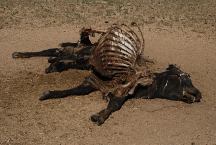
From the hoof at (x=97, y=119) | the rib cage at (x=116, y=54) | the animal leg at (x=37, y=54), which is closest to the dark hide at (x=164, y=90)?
the rib cage at (x=116, y=54)

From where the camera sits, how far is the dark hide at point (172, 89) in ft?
24.3

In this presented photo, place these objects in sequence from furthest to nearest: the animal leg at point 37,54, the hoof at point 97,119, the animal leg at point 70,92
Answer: the animal leg at point 37,54
the animal leg at point 70,92
the hoof at point 97,119

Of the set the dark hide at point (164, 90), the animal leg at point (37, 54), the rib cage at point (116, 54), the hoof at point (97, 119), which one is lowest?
the animal leg at point (37, 54)

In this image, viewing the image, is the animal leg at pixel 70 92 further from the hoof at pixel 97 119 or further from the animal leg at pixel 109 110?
the hoof at pixel 97 119

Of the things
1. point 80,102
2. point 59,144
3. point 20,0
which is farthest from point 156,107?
point 20,0

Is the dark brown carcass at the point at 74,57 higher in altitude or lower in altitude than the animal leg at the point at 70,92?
higher

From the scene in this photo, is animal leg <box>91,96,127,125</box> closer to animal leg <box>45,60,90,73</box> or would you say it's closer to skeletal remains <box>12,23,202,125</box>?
skeletal remains <box>12,23,202,125</box>

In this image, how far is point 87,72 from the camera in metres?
8.31

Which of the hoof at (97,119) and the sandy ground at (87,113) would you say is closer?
the sandy ground at (87,113)

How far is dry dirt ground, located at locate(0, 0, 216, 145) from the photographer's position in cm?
643

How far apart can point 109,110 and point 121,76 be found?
31.6 inches

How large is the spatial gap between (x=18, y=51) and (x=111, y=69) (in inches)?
103

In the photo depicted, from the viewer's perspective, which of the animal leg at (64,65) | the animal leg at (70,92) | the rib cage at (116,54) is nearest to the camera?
the animal leg at (70,92)

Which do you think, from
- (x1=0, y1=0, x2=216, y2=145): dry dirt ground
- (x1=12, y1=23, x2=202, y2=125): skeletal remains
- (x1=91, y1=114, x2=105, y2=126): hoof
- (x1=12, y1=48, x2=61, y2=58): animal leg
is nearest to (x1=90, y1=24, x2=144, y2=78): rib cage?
(x1=12, y1=23, x2=202, y2=125): skeletal remains
